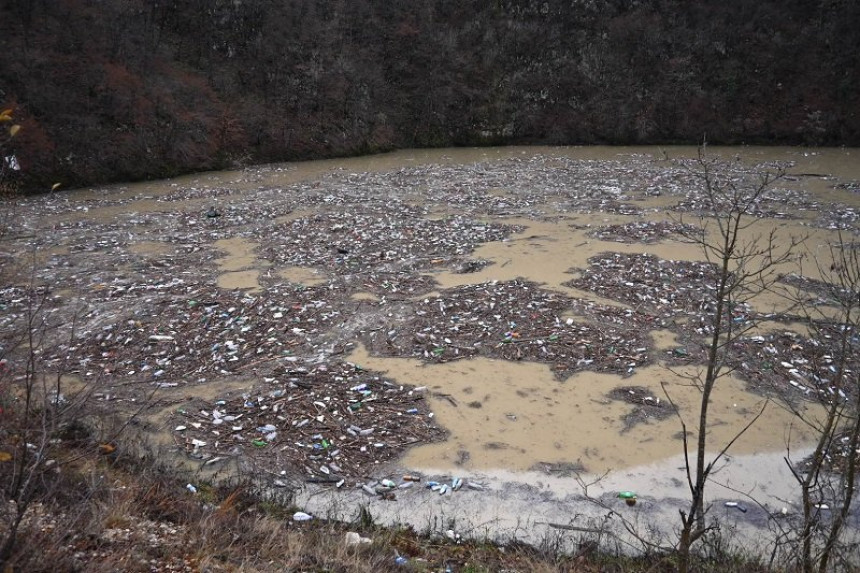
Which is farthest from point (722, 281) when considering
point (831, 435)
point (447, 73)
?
point (447, 73)

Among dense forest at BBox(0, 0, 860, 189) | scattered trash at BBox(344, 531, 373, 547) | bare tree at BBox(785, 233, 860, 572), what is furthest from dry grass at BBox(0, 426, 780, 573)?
dense forest at BBox(0, 0, 860, 189)

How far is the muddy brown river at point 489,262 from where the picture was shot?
20.4ft

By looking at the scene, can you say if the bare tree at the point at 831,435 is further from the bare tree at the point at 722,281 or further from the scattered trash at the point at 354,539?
the scattered trash at the point at 354,539

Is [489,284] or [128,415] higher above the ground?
[489,284]

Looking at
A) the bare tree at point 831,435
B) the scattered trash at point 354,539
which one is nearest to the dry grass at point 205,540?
the scattered trash at point 354,539

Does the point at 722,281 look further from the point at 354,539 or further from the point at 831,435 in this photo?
the point at 354,539

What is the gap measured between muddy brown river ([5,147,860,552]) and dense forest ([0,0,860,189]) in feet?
14.3

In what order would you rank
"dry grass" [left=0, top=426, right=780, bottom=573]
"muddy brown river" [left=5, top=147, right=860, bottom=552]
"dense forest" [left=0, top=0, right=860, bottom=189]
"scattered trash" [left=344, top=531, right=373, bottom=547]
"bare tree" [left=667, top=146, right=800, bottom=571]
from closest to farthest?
"dry grass" [left=0, top=426, right=780, bottom=573] < "bare tree" [left=667, top=146, right=800, bottom=571] < "scattered trash" [left=344, top=531, right=373, bottom=547] < "muddy brown river" [left=5, top=147, right=860, bottom=552] < "dense forest" [left=0, top=0, right=860, bottom=189]

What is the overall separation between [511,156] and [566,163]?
4.51 meters

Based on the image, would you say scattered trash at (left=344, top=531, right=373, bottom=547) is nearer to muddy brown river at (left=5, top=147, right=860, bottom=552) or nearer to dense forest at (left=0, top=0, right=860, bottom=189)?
muddy brown river at (left=5, top=147, right=860, bottom=552)

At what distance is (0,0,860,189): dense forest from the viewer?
84.4 ft

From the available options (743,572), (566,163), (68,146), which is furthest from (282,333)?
(566,163)

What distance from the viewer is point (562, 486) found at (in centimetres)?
571

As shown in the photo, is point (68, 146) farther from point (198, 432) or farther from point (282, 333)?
point (198, 432)
